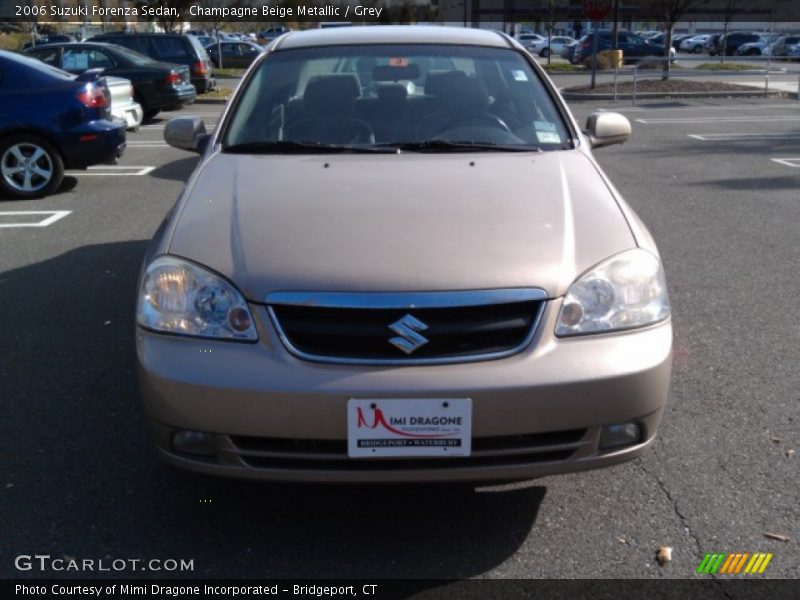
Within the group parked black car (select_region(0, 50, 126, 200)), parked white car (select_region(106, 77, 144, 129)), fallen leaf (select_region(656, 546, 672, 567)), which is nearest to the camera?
fallen leaf (select_region(656, 546, 672, 567))

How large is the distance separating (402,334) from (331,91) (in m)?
1.99

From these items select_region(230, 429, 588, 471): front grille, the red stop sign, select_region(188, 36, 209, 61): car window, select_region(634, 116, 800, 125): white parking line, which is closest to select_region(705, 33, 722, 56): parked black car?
the red stop sign

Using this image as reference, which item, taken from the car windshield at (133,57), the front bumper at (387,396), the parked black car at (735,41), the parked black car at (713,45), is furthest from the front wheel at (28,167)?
the parked black car at (713,45)

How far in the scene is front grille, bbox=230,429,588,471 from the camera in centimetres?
270

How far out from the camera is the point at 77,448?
3633 mm

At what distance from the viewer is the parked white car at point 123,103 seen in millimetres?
10883

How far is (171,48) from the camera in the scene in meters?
19.3

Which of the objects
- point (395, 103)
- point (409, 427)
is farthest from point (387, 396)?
point (395, 103)

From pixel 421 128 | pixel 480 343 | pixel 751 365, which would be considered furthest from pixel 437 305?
pixel 751 365

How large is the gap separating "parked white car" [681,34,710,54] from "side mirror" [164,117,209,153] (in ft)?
169

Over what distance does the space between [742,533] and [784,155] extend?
10017mm

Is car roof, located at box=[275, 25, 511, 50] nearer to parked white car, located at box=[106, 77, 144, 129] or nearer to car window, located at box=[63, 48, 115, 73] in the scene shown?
parked white car, located at box=[106, 77, 144, 129]

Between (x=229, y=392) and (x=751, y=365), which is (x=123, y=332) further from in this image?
(x=751, y=365)

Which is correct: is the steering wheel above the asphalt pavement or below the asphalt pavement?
above
